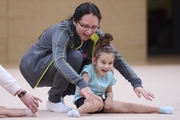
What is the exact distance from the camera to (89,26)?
150 inches

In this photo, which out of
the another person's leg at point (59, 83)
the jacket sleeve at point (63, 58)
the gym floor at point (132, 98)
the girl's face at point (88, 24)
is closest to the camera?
the jacket sleeve at point (63, 58)

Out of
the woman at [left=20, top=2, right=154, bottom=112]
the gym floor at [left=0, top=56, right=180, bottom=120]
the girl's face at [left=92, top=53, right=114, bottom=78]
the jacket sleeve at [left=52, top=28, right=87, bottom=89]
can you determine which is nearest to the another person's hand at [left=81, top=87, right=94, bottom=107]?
the jacket sleeve at [left=52, top=28, right=87, bottom=89]

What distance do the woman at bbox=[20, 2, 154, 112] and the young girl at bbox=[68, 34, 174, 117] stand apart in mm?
119

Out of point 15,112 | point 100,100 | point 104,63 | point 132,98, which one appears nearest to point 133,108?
point 100,100

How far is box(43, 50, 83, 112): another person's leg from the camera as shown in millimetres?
4059

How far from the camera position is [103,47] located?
404 cm

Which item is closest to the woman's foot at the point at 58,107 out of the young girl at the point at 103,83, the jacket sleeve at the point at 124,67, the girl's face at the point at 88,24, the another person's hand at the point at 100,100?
the young girl at the point at 103,83

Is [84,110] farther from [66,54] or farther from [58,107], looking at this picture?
[66,54]

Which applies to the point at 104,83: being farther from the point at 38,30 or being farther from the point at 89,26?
the point at 38,30

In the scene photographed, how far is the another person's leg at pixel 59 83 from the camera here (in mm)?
4059

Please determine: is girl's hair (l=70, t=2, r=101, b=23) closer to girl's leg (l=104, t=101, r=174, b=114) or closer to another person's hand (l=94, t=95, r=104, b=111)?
another person's hand (l=94, t=95, r=104, b=111)

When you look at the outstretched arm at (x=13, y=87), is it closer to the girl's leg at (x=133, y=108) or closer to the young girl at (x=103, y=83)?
the young girl at (x=103, y=83)

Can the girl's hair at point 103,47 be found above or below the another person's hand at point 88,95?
above

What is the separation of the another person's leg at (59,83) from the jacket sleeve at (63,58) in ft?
0.66
